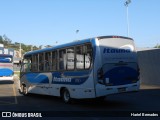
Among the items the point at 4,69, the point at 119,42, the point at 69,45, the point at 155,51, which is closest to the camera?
the point at 119,42

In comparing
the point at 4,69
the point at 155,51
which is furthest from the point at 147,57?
the point at 4,69

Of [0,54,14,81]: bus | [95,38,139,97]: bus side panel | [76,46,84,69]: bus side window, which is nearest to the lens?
[95,38,139,97]: bus side panel

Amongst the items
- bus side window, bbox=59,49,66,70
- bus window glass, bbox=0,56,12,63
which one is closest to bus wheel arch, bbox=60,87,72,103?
bus side window, bbox=59,49,66,70

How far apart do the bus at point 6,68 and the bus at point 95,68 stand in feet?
61.4

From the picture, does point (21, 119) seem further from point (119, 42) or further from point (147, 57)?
point (147, 57)

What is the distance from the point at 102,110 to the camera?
47.9 feet

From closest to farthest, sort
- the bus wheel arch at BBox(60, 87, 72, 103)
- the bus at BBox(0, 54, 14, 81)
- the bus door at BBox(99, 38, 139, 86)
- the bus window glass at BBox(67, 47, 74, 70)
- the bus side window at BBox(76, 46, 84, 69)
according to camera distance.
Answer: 1. the bus door at BBox(99, 38, 139, 86)
2. the bus side window at BBox(76, 46, 84, 69)
3. the bus window glass at BBox(67, 47, 74, 70)
4. the bus wheel arch at BBox(60, 87, 72, 103)
5. the bus at BBox(0, 54, 14, 81)

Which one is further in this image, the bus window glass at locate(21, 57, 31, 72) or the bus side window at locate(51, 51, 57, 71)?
the bus window glass at locate(21, 57, 31, 72)

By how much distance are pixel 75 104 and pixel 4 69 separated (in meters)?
20.5

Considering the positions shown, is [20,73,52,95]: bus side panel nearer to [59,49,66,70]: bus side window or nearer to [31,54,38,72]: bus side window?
[31,54,38,72]: bus side window

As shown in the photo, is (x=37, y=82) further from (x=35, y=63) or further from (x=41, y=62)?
(x=41, y=62)

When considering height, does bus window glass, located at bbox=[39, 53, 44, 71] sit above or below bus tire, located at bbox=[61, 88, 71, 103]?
above

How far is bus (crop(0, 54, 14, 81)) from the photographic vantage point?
3603 centimetres

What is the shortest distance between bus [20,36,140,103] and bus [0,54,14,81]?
736 inches
